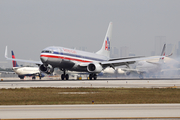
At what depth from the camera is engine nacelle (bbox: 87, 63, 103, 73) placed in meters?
60.1

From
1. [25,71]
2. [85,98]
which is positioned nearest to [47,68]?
[85,98]

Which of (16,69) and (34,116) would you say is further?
(16,69)

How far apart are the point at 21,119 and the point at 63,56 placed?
4283 cm

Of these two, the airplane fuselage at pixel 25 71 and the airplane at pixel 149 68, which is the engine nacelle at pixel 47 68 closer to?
the airplane at pixel 149 68

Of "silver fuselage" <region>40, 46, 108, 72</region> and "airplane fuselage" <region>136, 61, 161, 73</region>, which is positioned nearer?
"silver fuselage" <region>40, 46, 108, 72</region>

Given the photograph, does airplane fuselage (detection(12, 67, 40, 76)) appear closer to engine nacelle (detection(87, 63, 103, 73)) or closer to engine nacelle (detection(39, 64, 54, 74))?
engine nacelle (detection(39, 64, 54, 74))

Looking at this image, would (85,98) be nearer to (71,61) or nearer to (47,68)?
(71,61)

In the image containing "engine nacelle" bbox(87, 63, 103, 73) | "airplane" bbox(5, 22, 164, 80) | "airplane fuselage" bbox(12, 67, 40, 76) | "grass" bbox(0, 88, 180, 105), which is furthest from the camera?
"airplane fuselage" bbox(12, 67, 40, 76)

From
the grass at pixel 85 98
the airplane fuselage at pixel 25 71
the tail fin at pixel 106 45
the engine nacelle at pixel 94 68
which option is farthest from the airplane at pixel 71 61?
the airplane fuselage at pixel 25 71

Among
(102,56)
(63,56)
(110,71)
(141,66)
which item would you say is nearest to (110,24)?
(102,56)

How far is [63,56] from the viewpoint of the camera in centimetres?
5638

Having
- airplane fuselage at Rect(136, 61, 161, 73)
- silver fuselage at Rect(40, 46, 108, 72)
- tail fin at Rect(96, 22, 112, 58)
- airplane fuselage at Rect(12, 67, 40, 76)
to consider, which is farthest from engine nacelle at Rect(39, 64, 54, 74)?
airplane fuselage at Rect(12, 67, 40, 76)

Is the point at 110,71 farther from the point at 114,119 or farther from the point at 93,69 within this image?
the point at 114,119

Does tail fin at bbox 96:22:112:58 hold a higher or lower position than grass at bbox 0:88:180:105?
higher
